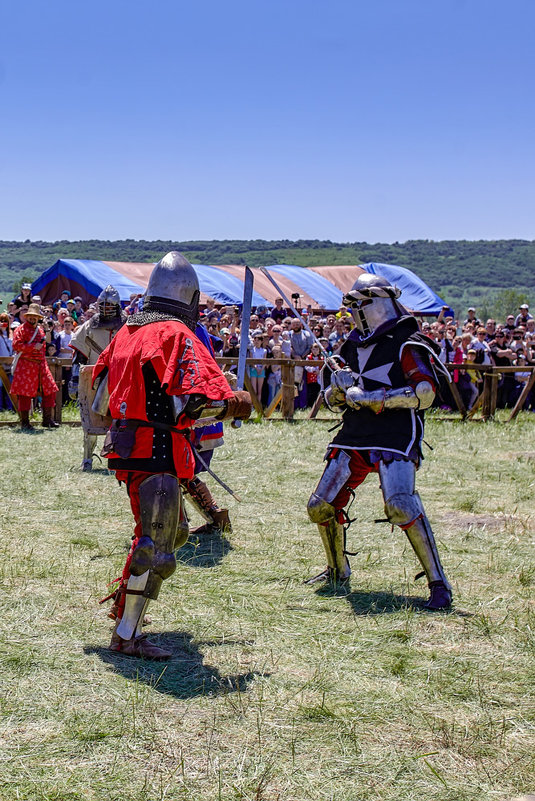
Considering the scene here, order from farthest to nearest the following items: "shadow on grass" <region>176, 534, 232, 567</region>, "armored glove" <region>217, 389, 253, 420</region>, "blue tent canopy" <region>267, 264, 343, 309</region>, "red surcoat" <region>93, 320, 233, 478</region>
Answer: "blue tent canopy" <region>267, 264, 343, 309</region> → "shadow on grass" <region>176, 534, 232, 567</region> → "armored glove" <region>217, 389, 253, 420</region> → "red surcoat" <region>93, 320, 233, 478</region>

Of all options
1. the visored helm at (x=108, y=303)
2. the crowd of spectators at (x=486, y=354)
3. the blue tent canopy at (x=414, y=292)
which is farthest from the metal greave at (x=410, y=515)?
the blue tent canopy at (x=414, y=292)

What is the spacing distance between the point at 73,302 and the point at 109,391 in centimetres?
1282

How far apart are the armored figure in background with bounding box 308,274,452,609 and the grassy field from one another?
34cm

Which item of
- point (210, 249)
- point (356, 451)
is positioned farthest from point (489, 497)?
point (210, 249)

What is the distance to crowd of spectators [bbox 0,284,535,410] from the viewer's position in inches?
540

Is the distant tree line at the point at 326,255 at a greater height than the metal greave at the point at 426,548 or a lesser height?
greater

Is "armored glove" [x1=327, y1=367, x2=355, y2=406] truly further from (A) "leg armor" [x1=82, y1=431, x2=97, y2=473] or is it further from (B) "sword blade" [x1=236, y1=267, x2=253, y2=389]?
(A) "leg armor" [x1=82, y1=431, x2=97, y2=473]

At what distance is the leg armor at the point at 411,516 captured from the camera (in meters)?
4.95

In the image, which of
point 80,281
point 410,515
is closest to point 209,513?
point 410,515

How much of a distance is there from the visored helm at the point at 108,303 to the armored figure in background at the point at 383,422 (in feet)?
10.9

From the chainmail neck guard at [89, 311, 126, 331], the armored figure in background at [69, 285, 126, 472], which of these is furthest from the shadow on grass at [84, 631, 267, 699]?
the chainmail neck guard at [89, 311, 126, 331]

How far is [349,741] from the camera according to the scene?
3.22 m

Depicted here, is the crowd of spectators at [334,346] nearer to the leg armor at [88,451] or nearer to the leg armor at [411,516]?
the leg armor at [88,451]

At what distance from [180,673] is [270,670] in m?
0.39
